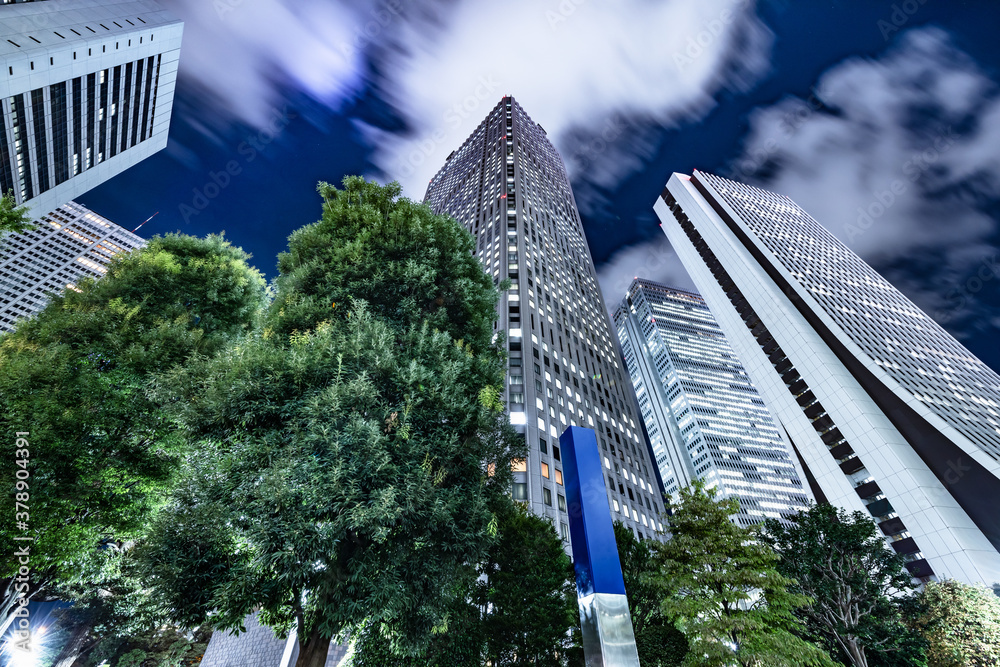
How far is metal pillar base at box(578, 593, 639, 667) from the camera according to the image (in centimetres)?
684

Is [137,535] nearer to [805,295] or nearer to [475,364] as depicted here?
[475,364]

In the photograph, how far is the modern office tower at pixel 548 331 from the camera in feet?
132

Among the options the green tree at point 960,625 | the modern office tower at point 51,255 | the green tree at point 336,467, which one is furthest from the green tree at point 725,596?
the modern office tower at point 51,255

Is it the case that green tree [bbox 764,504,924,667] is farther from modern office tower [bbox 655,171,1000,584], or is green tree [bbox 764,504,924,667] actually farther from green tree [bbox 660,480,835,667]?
modern office tower [bbox 655,171,1000,584]

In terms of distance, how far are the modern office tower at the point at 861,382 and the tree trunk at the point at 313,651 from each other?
172 ft

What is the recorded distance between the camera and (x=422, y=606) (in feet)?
25.3

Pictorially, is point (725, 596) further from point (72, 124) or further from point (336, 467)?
point (72, 124)

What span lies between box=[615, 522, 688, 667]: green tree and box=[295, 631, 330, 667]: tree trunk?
910 centimetres

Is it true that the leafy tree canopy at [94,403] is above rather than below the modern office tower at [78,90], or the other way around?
below

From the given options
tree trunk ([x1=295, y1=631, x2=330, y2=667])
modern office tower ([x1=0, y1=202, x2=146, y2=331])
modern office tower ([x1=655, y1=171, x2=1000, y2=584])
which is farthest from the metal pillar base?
modern office tower ([x1=0, y1=202, x2=146, y2=331])

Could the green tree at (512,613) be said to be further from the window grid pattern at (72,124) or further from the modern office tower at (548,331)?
the window grid pattern at (72,124)

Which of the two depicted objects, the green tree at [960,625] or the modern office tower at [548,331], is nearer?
the green tree at [960,625]

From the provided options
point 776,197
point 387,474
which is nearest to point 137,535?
point 387,474

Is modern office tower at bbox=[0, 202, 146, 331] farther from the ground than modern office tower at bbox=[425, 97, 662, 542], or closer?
farther from the ground
